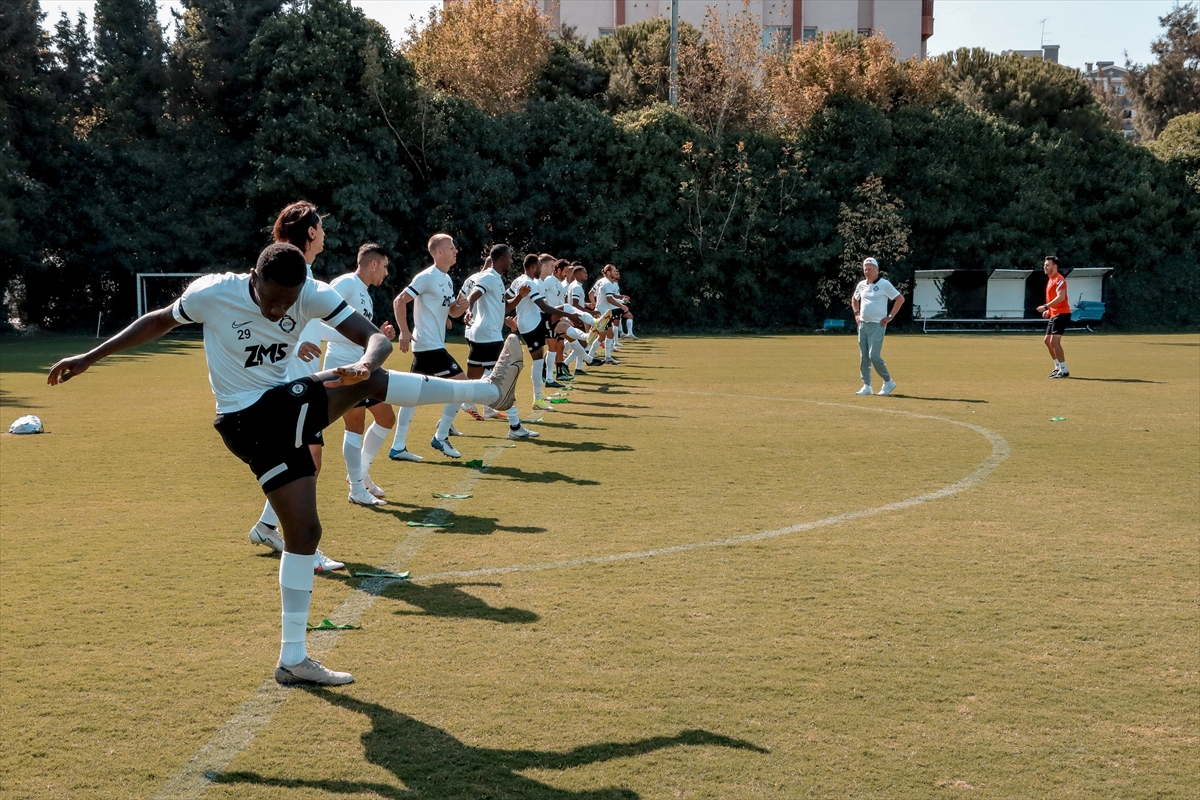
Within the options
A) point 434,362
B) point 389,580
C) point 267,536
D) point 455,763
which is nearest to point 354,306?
point 434,362

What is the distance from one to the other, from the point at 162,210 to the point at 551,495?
32.4 m

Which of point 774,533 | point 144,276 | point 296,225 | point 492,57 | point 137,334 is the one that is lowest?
point 774,533

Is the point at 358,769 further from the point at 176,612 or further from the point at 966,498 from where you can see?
the point at 966,498

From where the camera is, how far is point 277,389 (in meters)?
5.07

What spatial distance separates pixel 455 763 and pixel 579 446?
8.30 m

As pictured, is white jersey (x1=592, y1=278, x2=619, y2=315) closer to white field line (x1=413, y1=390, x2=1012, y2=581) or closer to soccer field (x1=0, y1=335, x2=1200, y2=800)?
soccer field (x1=0, y1=335, x2=1200, y2=800)

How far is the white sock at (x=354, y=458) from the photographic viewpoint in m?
9.02

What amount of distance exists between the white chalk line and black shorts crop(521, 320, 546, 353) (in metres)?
3.62

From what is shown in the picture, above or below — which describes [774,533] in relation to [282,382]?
below

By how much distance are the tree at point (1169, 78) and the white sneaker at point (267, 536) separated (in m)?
64.5

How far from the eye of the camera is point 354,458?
355 inches

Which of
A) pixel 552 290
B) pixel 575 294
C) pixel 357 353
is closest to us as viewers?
pixel 357 353

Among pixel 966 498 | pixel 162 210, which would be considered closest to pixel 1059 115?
pixel 162 210

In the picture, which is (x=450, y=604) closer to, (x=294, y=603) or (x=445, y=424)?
(x=294, y=603)
